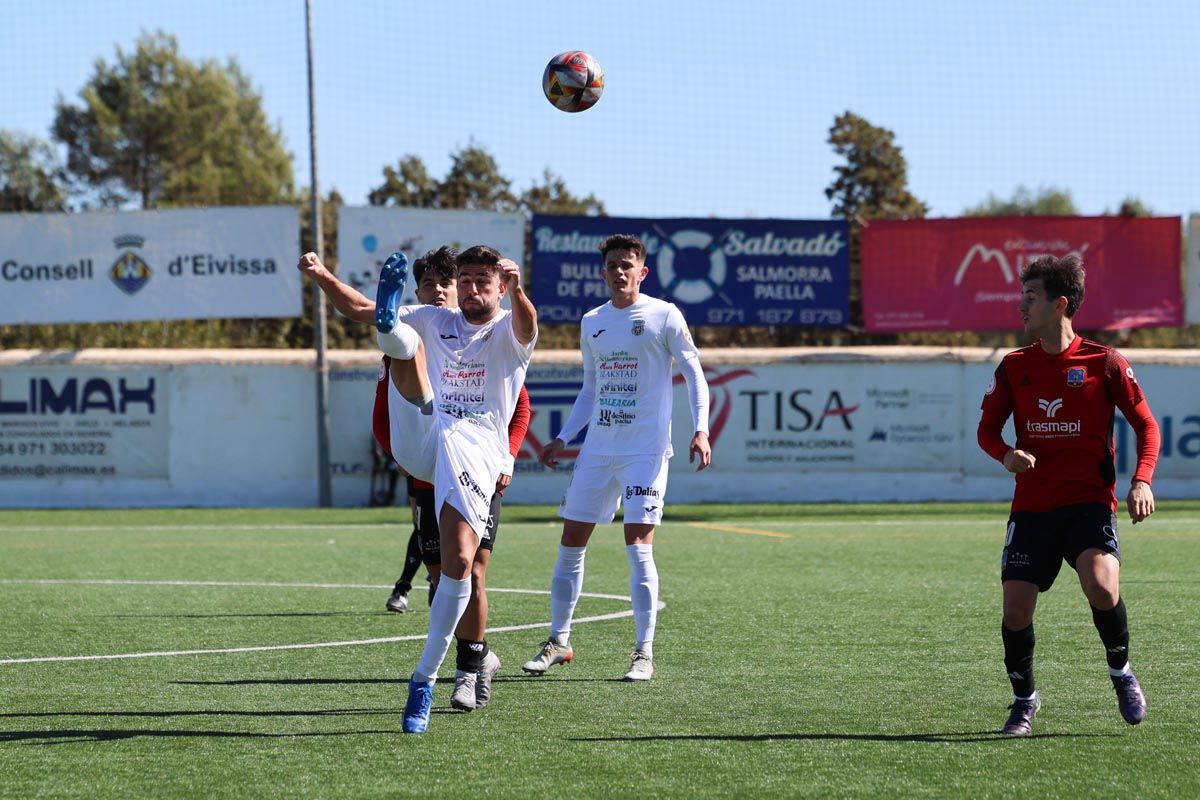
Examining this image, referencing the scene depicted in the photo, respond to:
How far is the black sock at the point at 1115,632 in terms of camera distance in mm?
6434

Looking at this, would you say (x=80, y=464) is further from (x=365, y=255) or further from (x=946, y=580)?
(x=946, y=580)

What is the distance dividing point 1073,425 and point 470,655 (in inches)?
111

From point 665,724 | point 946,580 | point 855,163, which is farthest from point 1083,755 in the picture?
point 855,163

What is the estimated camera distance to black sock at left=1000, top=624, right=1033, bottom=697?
646 cm

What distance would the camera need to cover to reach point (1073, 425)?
253 inches

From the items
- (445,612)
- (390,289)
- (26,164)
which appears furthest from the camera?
(26,164)

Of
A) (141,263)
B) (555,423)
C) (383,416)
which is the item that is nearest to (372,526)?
(555,423)

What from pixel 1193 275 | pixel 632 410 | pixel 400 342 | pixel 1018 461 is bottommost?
pixel 1018 461

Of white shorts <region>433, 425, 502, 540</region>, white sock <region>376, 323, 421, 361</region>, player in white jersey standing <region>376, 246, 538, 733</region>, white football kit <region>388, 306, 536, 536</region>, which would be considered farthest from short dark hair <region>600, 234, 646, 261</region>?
white sock <region>376, 323, 421, 361</region>

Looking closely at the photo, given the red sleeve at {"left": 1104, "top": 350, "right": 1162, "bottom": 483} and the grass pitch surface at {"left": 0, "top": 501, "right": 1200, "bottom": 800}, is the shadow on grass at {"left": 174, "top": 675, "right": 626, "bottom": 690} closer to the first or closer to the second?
the grass pitch surface at {"left": 0, "top": 501, "right": 1200, "bottom": 800}

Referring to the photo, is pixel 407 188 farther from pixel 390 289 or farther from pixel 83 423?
pixel 390 289

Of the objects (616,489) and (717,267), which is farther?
(717,267)

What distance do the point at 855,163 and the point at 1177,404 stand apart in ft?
81.5

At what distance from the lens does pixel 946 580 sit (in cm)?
1251
